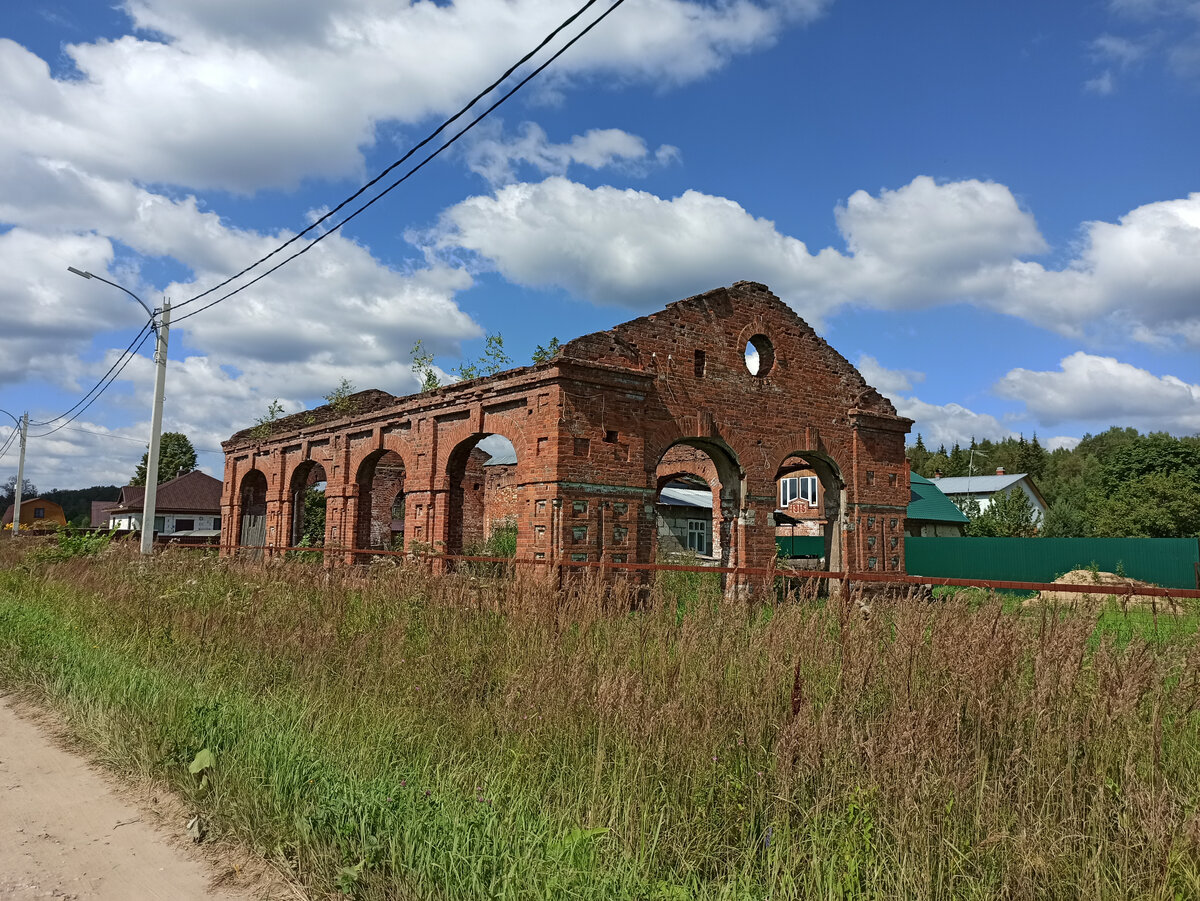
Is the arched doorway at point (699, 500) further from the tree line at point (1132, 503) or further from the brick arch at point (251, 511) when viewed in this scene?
the tree line at point (1132, 503)

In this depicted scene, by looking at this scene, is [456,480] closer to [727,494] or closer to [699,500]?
[727,494]

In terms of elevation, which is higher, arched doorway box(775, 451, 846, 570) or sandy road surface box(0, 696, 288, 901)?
arched doorway box(775, 451, 846, 570)

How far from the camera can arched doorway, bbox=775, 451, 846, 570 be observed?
1722 centimetres

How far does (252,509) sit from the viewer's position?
88.1ft

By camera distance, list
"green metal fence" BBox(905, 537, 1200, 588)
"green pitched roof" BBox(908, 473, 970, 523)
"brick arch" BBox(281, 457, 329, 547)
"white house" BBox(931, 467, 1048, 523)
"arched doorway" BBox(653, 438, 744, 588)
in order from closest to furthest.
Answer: "arched doorway" BBox(653, 438, 744, 588) < "brick arch" BBox(281, 457, 329, 547) < "green metal fence" BBox(905, 537, 1200, 588) < "green pitched roof" BBox(908, 473, 970, 523) < "white house" BBox(931, 467, 1048, 523)

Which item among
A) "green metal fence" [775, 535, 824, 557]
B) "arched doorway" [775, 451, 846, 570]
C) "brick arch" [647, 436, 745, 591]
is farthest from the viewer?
"green metal fence" [775, 535, 824, 557]

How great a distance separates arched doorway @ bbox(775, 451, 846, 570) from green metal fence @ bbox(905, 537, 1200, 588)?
4.08 meters

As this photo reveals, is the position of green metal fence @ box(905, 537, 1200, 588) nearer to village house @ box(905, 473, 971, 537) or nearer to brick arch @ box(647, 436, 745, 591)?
village house @ box(905, 473, 971, 537)

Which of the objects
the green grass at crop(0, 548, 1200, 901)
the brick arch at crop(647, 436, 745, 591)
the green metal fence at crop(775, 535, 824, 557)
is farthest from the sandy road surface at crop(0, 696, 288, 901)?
the green metal fence at crop(775, 535, 824, 557)

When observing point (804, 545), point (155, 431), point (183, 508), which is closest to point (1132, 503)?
point (804, 545)

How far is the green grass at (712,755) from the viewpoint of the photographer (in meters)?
2.96

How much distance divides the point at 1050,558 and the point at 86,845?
2860 centimetres

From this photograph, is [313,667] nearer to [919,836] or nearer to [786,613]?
[786,613]

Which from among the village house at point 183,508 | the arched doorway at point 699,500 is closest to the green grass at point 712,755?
the arched doorway at point 699,500
